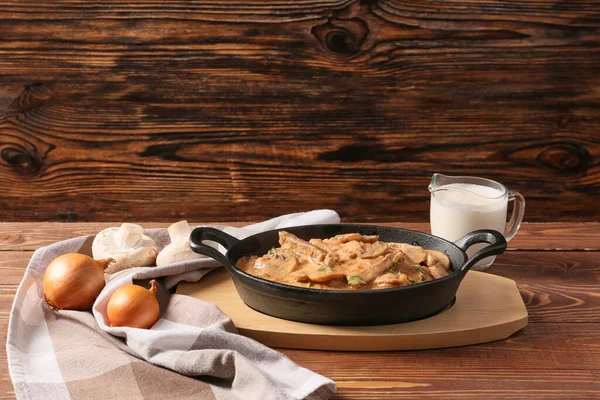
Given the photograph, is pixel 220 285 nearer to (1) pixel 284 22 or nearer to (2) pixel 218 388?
(2) pixel 218 388

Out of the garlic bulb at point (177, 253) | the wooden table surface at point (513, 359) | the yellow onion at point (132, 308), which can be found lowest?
the wooden table surface at point (513, 359)

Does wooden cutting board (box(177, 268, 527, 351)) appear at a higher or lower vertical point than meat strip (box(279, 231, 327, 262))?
lower

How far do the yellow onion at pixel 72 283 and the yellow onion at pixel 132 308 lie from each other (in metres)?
0.09

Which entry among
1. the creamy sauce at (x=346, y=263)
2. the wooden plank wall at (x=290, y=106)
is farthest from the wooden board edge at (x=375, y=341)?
the wooden plank wall at (x=290, y=106)

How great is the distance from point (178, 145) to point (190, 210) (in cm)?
30

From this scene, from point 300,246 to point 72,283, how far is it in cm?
49

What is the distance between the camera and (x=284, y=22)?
10.1 feet

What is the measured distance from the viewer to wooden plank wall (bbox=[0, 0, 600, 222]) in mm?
3086

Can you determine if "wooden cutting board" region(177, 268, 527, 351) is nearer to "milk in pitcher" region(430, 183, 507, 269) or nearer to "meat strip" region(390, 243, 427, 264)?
"meat strip" region(390, 243, 427, 264)

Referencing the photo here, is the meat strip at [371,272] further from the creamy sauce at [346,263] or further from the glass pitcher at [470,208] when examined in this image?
the glass pitcher at [470,208]

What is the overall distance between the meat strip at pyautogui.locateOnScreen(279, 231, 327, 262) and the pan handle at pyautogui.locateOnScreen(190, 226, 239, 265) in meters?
0.12

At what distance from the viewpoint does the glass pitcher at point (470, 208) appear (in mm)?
1887

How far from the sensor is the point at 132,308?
5.02 ft

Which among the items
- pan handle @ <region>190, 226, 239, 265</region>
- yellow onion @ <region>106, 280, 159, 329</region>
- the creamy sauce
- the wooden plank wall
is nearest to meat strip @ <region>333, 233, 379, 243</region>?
the creamy sauce
